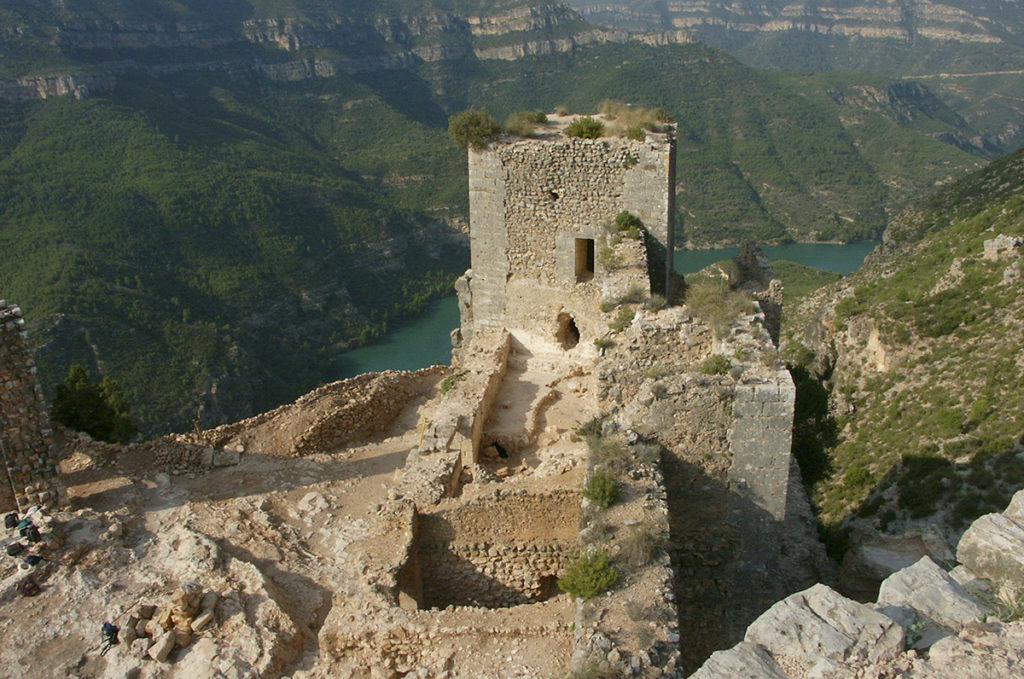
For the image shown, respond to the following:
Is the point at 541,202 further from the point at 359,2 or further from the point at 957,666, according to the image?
the point at 359,2

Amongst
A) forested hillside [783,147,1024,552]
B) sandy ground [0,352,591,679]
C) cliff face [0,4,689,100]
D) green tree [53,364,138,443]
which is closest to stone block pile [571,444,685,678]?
sandy ground [0,352,591,679]

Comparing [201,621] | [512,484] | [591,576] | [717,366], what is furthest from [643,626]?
[201,621]

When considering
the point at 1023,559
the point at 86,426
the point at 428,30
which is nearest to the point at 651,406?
the point at 1023,559

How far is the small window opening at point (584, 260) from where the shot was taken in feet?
38.0

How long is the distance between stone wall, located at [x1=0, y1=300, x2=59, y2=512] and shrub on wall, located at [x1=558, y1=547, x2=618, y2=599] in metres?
6.34

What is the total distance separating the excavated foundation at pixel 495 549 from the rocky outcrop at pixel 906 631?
4.06 metres

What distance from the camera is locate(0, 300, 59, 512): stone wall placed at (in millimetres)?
8742

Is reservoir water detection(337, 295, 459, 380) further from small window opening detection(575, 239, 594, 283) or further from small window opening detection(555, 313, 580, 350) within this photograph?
small window opening detection(575, 239, 594, 283)

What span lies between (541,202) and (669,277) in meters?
2.12

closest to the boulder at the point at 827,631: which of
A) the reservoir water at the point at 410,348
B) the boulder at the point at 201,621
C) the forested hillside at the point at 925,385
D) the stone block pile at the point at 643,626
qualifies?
the stone block pile at the point at 643,626

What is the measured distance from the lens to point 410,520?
24.9ft

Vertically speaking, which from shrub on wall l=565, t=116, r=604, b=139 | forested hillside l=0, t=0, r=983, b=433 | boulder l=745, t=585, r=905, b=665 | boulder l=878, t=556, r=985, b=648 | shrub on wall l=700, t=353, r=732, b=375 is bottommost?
forested hillside l=0, t=0, r=983, b=433

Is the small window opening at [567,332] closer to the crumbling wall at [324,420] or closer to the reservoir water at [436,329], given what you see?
the crumbling wall at [324,420]

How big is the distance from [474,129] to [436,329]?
4467 cm
